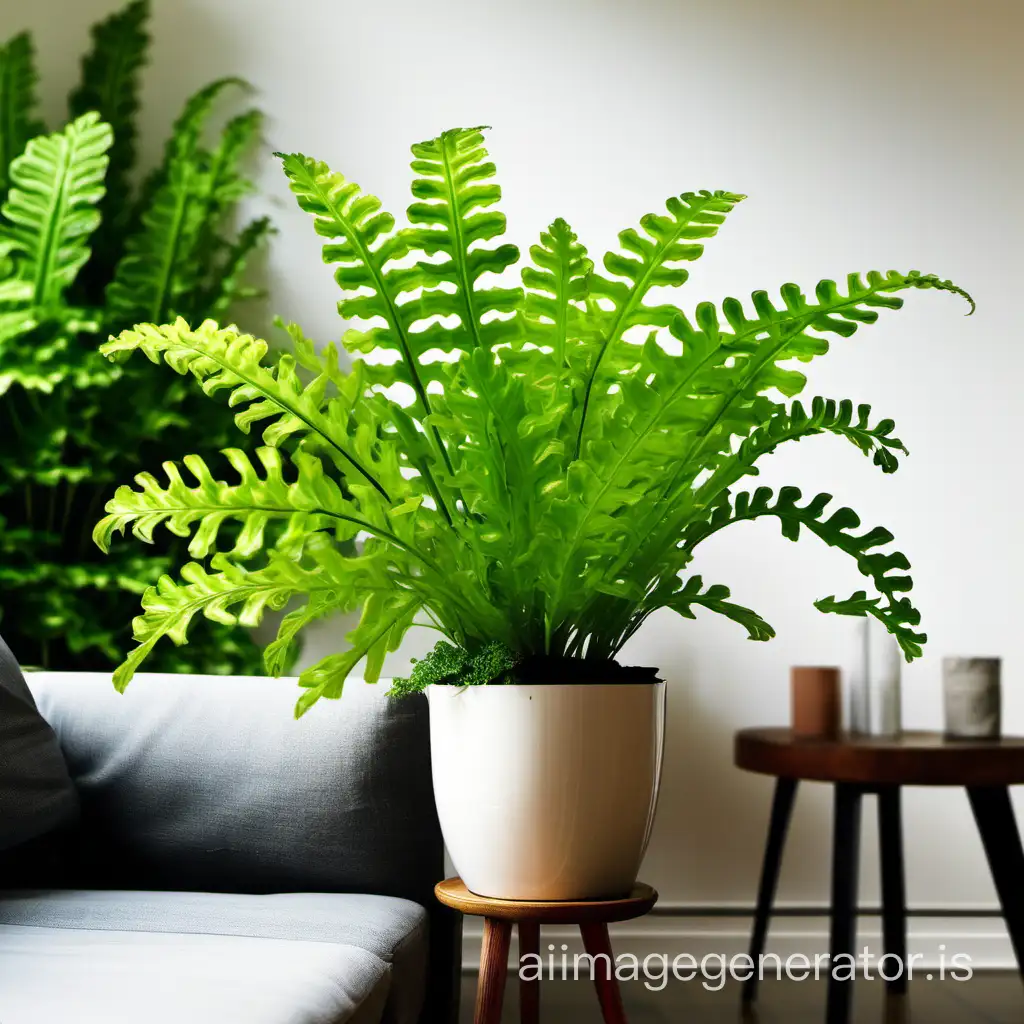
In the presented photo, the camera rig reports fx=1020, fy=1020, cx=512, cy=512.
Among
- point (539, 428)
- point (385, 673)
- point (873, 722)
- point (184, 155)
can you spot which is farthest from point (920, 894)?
point (184, 155)

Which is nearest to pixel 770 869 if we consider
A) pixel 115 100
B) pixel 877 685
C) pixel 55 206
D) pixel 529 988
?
pixel 877 685

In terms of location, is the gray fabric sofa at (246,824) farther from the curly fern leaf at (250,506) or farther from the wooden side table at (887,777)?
the wooden side table at (887,777)

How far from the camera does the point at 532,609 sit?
0.91 metres

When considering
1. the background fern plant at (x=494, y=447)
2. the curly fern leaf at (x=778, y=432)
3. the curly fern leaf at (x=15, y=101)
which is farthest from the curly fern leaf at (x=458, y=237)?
the curly fern leaf at (x=15, y=101)

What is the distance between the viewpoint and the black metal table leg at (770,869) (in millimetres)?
1732

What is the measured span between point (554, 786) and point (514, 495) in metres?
0.25

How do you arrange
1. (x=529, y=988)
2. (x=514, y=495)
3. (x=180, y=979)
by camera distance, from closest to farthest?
(x=180, y=979), (x=514, y=495), (x=529, y=988)

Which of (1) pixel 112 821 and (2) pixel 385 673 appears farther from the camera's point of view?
(2) pixel 385 673

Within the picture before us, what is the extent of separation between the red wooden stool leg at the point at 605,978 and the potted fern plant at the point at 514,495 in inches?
2.3

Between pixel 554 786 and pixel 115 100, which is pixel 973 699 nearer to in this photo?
pixel 554 786

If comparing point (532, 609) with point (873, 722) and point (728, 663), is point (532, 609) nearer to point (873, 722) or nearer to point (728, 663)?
point (873, 722)

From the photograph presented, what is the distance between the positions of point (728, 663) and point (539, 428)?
48.8 inches

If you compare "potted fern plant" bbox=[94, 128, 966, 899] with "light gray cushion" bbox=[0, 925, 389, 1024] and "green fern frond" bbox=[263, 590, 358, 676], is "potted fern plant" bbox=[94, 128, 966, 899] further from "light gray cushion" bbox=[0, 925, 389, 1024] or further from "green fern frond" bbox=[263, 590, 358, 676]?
"light gray cushion" bbox=[0, 925, 389, 1024]

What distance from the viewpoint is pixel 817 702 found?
1.68 m
